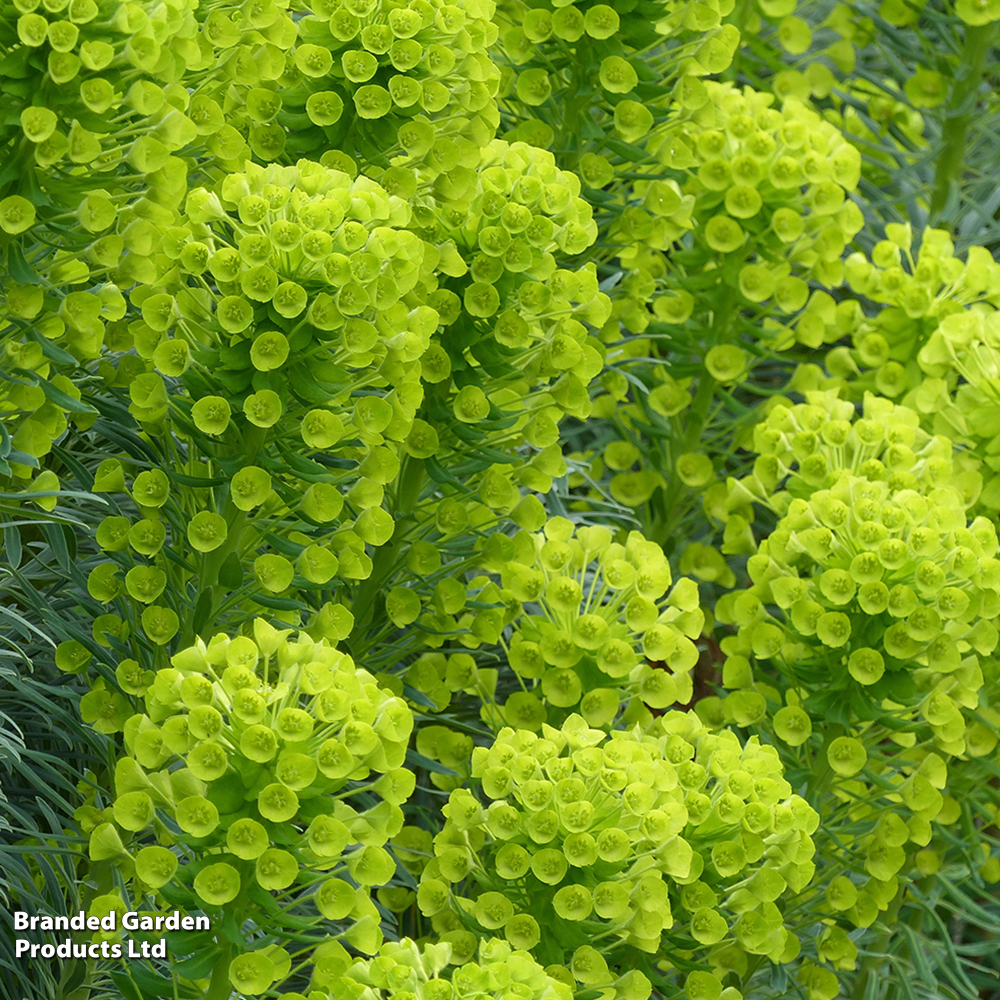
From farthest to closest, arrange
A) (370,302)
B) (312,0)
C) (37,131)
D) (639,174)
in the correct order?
(639,174) < (312,0) < (370,302) < (37,131)

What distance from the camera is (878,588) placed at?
158cm

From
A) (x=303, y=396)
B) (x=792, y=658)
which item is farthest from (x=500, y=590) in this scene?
(x=303, y=396)

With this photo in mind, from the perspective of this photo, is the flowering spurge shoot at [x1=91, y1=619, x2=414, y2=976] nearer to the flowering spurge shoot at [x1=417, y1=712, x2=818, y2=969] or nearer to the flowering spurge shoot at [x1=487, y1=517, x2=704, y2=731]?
the flowering spurge shoot at [x1=417, y1=712, x2=818, y2=969]

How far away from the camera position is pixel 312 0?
137 cm

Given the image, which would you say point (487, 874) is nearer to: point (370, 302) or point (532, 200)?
point (370, 302)

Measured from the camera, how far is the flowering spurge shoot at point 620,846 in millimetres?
1331

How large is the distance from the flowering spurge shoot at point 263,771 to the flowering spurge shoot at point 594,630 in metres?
0.39

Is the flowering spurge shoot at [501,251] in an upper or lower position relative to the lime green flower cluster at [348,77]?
lower

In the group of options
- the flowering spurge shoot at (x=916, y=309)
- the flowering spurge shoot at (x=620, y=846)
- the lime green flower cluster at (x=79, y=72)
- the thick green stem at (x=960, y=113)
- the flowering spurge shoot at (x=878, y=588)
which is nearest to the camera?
the lime green flower cluster at (x=79, y=72)

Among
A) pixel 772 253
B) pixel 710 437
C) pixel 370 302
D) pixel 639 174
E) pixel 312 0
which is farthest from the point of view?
pixel 710 437

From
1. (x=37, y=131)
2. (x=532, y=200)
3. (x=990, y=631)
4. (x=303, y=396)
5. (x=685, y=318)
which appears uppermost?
(x=37, y=131)

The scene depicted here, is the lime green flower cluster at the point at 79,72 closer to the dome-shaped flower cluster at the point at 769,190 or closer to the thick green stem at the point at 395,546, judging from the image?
the thick green stem at the point at 395,546

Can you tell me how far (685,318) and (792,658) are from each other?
0.56 meters

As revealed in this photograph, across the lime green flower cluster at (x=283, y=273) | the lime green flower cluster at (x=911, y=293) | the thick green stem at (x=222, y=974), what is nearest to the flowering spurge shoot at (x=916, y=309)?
the lime green flower cluster at (x=911, y=293)
